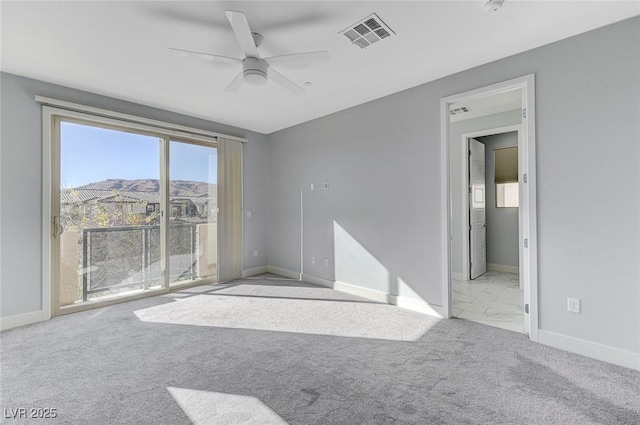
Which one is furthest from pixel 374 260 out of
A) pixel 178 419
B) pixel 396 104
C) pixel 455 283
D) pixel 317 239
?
pixel 178 419

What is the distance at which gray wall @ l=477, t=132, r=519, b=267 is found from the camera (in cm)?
550

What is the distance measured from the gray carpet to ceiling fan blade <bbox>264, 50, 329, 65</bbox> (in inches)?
101

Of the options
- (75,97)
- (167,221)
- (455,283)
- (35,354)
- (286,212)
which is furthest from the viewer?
(286,212)

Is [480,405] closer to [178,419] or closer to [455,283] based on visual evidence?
[178,419]

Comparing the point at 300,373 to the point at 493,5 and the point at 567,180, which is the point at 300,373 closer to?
the point at 567,180

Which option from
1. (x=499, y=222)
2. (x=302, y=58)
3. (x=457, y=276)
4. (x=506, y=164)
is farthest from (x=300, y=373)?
(x=506, y=164)

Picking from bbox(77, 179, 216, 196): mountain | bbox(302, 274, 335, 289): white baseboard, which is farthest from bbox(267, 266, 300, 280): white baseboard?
bbox(77, 179, 216, 196): mountain

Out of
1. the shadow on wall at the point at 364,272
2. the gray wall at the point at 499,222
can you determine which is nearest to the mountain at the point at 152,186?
the shadow on wall at the point at 364,272

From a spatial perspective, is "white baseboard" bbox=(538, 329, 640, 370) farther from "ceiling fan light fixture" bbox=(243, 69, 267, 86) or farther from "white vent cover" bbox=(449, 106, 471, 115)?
"ceiling fan light fixture" bbox=(243, 69, 267, 86)

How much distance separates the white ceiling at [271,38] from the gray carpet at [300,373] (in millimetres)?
2800

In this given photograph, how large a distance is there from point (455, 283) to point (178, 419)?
14.6 ft

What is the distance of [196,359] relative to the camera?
2.45 metres

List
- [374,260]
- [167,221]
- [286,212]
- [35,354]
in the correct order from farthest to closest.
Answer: [286,212]
[167,221]
[374,260]
[35,354]

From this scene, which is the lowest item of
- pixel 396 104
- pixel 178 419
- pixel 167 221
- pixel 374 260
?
pixel 178 419
